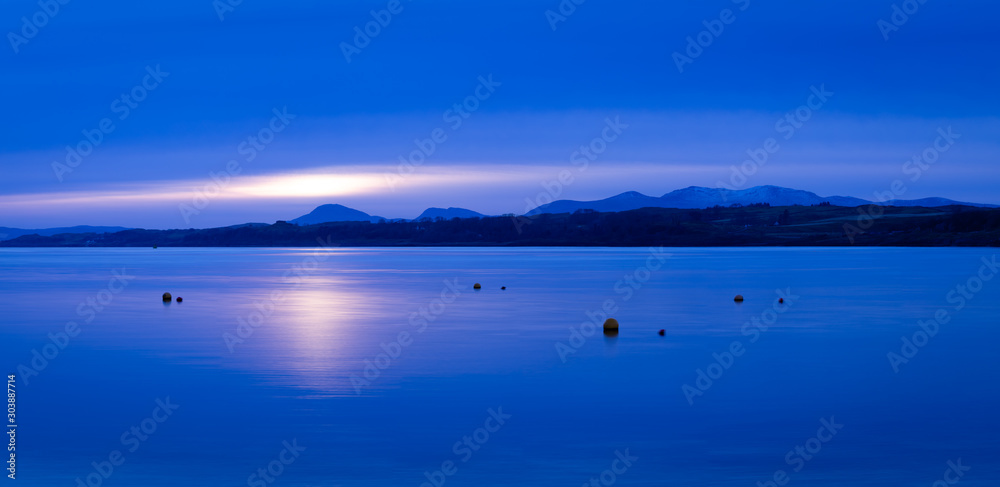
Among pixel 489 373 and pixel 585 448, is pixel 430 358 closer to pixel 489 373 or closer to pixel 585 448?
pixel 489 373

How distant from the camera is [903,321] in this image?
A: 34438 millimetres

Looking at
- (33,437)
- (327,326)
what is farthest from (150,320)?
(33,437)
